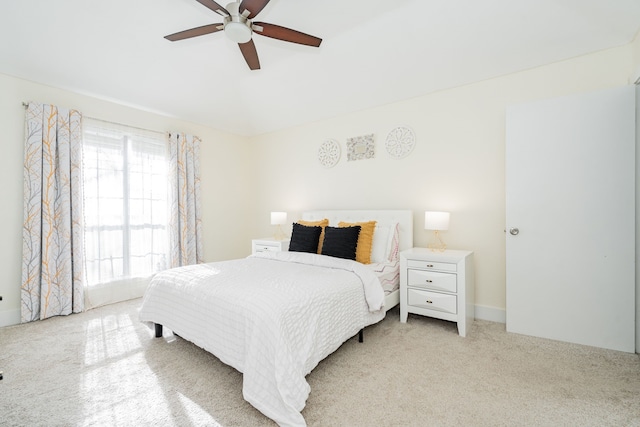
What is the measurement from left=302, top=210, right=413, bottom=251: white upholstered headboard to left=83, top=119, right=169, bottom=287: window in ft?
7.06

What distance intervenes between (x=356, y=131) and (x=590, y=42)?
7.49 feet

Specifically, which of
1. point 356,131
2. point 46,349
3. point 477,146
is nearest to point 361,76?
point 356,131

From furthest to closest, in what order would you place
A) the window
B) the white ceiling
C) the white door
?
the window
the white ceiling
the white door

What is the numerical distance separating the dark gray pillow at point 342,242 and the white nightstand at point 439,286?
0.50m

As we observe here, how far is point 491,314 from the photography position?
2.85 m

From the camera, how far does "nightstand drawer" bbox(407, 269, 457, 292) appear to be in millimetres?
2560

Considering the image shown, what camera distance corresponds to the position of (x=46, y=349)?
228cm

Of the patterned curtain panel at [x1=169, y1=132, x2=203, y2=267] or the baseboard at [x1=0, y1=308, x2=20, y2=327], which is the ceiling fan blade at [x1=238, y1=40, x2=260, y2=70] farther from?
the baseboard at [x1=0, y1=308, x2=20, y2=327]

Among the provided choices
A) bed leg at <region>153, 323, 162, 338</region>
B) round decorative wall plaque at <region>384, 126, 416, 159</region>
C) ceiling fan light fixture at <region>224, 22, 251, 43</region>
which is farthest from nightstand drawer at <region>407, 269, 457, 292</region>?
ceiling fan light fixture at <region>224, 22, 251, 43</region>

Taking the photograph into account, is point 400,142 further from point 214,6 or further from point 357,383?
point 357,383

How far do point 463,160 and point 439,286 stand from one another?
136cm

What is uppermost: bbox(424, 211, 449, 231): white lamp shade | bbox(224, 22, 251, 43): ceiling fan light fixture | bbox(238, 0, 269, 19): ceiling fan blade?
bbox(238, 0, 269, 19): ceiling fan blade

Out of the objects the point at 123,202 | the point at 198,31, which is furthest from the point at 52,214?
the point at 198,31

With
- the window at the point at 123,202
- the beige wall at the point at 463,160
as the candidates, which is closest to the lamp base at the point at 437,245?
the beige wall at the point at 463,160
